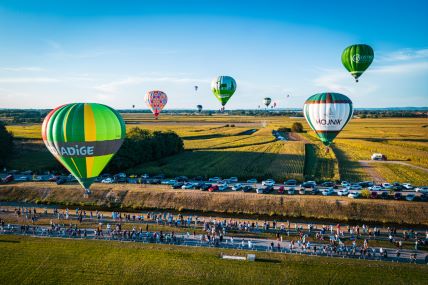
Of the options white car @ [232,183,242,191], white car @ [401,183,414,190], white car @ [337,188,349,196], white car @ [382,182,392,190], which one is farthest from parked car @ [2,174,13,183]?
white car @ [401,183,414,190]

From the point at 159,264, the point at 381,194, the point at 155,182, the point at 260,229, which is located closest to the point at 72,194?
the point at 155,182

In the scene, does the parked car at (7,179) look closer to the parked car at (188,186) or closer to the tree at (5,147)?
the tree at (5,147)

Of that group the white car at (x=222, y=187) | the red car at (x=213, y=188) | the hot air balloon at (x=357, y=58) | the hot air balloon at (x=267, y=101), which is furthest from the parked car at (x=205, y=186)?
the hot air balloon at (x=267, y=101)

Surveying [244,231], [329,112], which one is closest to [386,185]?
[329,112]

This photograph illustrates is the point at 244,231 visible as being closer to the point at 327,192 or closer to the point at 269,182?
the point at 327,192

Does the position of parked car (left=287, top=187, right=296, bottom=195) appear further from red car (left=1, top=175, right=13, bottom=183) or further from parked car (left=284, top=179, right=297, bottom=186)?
red car (left=1, top=175, right=13, bottom=183)
